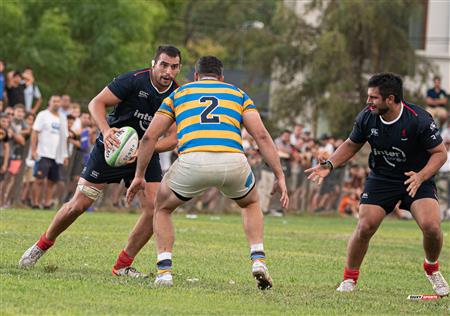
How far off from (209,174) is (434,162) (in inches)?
88.4

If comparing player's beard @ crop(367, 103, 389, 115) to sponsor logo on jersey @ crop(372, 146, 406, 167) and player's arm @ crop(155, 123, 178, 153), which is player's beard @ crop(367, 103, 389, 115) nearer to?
sponsor logo on jersey @ crop(372, 146, 406, 167)

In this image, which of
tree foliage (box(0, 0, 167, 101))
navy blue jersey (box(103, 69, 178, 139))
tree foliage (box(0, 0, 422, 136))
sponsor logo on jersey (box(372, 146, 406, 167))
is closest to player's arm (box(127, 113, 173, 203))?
navy blue jersey (box(103, 69, 178, 139))

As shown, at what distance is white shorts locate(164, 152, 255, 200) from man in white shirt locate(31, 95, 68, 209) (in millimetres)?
12222

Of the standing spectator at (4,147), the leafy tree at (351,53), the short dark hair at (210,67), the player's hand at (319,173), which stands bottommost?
the leafy tree at (351,53)

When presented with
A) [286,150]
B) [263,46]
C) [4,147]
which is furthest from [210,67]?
[263,46]

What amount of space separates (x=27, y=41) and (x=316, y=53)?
12.5m

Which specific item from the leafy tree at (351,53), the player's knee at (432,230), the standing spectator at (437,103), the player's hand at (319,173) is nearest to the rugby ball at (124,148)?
the player's hand at (319,173)

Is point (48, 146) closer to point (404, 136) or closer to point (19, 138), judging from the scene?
point (19, 138)

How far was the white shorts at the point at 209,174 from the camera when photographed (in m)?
9.54

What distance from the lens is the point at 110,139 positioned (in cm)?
1025

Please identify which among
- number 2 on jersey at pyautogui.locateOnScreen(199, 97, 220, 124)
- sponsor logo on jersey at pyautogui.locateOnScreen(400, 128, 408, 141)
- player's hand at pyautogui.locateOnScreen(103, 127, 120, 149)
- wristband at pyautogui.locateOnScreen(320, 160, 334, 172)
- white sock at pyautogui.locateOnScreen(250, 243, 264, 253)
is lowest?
white sock at pyautogui.locateOnScreen(250, 243, 264, 253)

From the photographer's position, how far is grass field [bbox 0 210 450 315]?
28.1 ft

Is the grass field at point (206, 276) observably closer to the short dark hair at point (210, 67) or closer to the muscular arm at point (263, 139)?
the muscular arm at point (263, 139)

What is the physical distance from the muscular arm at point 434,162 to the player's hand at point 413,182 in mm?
54
